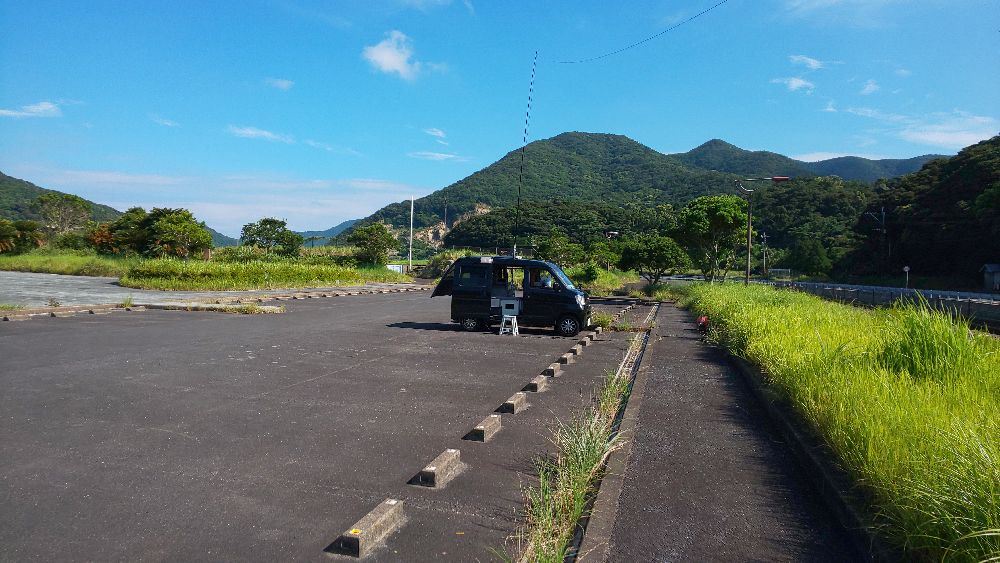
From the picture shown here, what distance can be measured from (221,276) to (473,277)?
20464mm

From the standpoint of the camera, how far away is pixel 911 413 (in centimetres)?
452

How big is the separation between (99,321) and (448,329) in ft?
30.1

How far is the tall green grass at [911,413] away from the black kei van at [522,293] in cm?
548

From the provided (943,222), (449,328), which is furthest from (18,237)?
(943,222)

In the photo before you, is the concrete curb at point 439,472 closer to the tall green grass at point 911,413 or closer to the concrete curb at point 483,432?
the concrete curb at point 483,432

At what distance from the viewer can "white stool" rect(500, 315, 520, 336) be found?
47.4 ft

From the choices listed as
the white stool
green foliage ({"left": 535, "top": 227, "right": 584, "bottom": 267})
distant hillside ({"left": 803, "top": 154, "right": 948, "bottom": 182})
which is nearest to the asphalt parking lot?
the white stool

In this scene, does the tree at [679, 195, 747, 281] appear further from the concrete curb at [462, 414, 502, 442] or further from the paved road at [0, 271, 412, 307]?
the concrete curb at [462, 414, 502, 442]

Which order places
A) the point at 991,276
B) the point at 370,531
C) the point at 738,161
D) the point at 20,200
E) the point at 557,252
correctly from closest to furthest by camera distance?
the point at 370,531
the point at 991,276
the point at 557,252
the point at 20,200
the point at 738,161

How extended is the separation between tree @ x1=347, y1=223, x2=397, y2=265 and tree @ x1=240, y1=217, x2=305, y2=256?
4.74 meters

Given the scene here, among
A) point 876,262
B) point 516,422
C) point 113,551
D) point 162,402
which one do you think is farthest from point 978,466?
point 876,262

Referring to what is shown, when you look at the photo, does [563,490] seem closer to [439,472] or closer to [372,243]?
[439,472]

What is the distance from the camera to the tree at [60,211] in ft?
198

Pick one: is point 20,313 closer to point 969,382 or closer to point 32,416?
point 32,416
